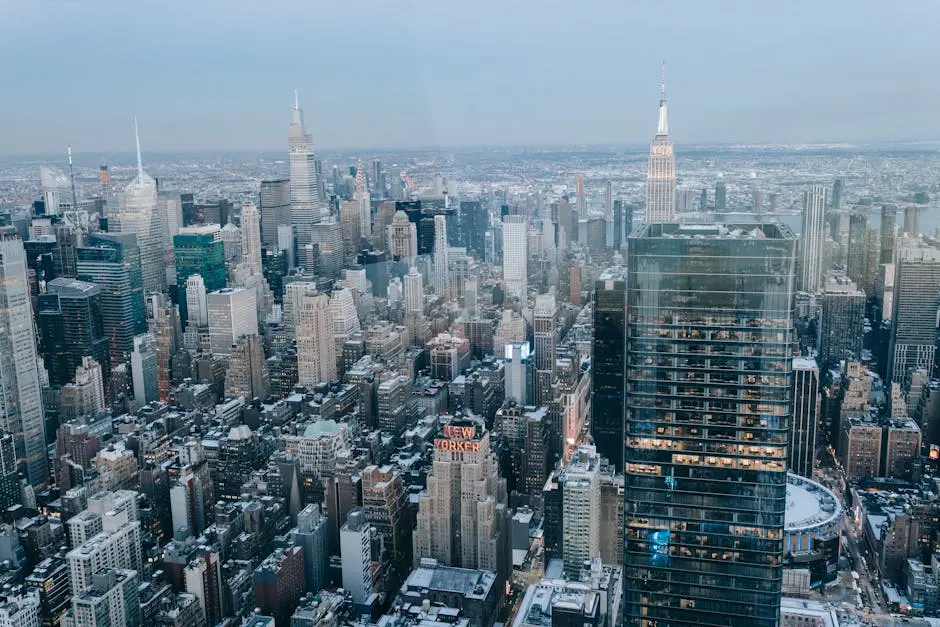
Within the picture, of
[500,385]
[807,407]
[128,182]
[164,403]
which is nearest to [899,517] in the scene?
[807,407]

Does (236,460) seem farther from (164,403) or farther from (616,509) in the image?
(616,509)

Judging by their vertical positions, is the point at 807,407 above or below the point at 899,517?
above

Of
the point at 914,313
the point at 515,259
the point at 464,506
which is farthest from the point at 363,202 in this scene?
the point at 914,313

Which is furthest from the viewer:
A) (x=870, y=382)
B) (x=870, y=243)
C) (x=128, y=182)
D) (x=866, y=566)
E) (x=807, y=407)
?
(x=128, y=182)

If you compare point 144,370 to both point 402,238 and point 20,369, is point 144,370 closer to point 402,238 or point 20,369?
point 20,369

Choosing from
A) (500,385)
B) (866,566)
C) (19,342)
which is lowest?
(866,566)

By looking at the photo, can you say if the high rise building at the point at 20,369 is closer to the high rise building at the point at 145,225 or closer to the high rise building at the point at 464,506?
the high rise building at the point at 145,225

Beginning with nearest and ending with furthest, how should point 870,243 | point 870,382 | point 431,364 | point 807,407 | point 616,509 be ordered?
1. point 616,509
2. point 807,407
3. point 870,243
4. point 870,382
5. point 431,364
